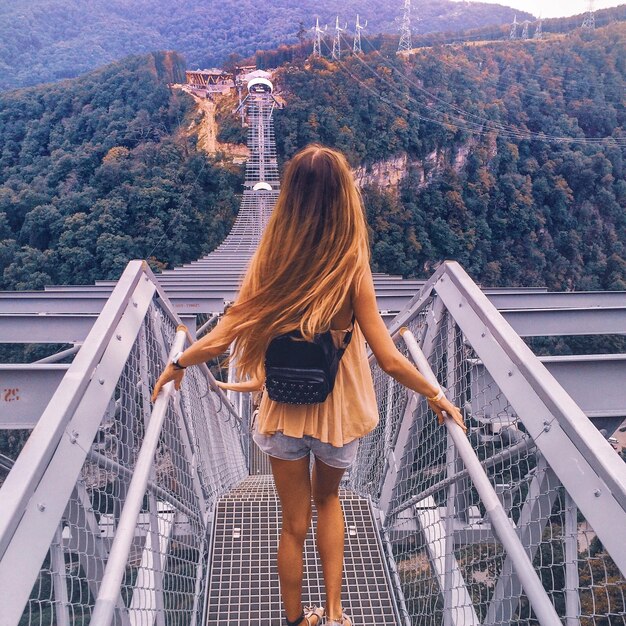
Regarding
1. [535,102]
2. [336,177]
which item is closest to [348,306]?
[336,177]

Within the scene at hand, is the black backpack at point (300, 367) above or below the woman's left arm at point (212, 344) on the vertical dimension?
below

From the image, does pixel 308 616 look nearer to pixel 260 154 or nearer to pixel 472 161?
pixel 260 154

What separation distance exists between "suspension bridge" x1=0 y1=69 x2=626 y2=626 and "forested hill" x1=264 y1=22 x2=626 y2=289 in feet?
89.3

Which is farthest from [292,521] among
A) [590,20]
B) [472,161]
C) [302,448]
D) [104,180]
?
[590,20]

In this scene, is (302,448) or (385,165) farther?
(385,165)

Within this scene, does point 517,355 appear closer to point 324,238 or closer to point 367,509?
point 324,238

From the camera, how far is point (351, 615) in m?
2.08

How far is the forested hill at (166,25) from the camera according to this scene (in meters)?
71.1

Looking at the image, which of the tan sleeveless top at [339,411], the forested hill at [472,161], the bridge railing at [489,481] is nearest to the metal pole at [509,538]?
the bridge railing at [489,481]

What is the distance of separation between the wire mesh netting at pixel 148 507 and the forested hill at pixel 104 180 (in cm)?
2239

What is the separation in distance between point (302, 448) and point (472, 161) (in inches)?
1488

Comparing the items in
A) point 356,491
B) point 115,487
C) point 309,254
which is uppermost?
point 356,491

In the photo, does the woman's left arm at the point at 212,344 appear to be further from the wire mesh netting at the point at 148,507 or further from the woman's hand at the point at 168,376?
the wire mesh netting at the point at 148,507

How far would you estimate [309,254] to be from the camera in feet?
4.68
